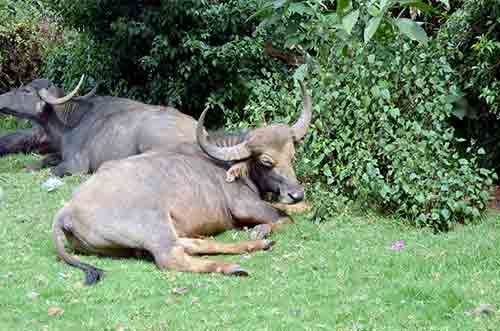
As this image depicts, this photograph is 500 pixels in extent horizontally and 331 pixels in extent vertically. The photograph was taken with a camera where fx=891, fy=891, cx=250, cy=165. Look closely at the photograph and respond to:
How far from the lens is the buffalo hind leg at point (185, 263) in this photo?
6.63 meters

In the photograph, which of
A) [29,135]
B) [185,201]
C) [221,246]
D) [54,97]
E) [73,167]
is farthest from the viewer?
[29,135]

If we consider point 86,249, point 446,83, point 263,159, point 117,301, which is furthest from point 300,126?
point 117,301

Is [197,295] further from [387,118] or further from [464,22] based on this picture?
[464,22]

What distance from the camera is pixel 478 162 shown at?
8.85 m

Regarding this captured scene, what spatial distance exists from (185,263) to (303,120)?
231cm

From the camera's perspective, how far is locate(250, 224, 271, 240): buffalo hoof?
304 inches

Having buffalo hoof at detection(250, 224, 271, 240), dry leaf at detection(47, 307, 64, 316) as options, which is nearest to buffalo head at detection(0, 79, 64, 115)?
buffalo hoof at detection(250, 224, 271, 240)

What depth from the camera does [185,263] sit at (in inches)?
266

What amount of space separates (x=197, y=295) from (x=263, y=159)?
2225 mm

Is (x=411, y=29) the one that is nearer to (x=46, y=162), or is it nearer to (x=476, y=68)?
(x=476, y=68)

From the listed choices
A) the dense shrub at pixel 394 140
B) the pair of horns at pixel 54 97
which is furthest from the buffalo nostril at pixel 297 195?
the pair of horns at pixel 54 97

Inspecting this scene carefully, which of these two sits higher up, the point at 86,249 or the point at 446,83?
the point at 446,83

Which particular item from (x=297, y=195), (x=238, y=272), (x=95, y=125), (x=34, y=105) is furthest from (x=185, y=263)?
(x=34, y=105)

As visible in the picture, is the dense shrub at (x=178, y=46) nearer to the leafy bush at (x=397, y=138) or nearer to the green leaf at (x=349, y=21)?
the leafy bush at (x=397, y=138)
